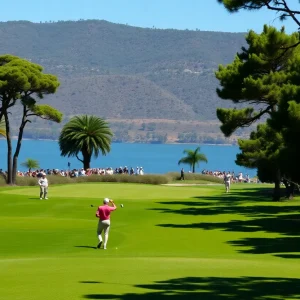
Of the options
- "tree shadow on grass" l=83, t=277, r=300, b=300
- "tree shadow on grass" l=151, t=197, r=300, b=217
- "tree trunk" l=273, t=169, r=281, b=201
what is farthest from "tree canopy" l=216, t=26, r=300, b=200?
"tree shadow on grass" l=83, t=277, r=300, b=300

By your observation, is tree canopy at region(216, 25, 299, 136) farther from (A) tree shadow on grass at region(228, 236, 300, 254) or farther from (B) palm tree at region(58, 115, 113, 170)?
(B) palm tree at region(58, 115, 113, 170)

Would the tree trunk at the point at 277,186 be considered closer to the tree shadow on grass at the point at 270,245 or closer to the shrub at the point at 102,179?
the shrub at the point at 102,179

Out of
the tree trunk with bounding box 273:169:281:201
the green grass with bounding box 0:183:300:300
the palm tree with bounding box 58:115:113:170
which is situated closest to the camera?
the green grass with bounding box 0:183:300:300

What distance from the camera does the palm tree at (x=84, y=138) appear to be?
80750 mm

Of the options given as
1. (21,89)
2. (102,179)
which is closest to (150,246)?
(21,89)

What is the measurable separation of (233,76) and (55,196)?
460 inches

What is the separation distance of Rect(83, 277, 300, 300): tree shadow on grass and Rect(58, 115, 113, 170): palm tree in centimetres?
6337

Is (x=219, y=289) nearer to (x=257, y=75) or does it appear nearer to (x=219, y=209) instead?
(x=219, y=209)

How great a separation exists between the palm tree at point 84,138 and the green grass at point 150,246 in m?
19.6

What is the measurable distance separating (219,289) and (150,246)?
1362 cm

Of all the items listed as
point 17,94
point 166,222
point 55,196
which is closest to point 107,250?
point 166,222

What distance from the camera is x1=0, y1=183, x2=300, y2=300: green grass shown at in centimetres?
1591

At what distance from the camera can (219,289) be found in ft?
51.7

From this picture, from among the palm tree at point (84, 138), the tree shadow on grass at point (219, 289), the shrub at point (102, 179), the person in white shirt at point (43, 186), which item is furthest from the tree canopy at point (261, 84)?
the tree shadow on grass at point (219, 289)
